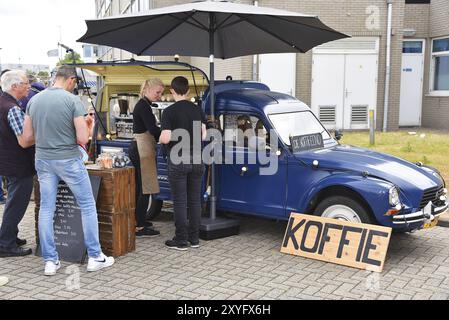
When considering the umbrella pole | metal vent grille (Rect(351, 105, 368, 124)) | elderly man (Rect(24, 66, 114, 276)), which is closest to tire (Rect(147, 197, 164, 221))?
the umbrella pole

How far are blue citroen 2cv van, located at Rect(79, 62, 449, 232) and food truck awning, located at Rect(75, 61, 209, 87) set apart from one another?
586 millimetres

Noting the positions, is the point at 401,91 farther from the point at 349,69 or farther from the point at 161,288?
the point at 161,288

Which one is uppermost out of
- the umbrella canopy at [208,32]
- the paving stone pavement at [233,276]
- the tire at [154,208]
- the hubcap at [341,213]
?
the umbrella canopy at [208,32]

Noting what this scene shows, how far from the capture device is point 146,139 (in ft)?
20.6

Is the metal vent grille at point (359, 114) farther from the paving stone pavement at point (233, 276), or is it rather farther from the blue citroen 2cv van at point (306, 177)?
the paving stone pavement at point (233, 276)

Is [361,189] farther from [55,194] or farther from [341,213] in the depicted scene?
[55,194]

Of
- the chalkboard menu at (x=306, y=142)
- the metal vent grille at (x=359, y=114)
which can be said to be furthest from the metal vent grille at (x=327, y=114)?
the chalkboard menu at (x=306, y=142)

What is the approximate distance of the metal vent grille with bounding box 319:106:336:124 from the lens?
16969 millimetres

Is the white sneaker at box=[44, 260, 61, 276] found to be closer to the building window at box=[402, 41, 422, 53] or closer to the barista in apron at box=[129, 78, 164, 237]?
the barista in apron at box=[129, 78, 164, 237]

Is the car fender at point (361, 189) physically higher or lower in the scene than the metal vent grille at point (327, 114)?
lower

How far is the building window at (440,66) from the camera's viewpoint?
58.4 feet

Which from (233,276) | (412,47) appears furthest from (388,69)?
(233,276)

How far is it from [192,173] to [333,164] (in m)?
1.54

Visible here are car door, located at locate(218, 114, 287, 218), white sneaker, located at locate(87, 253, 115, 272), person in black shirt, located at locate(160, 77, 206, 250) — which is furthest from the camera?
car door, located at locate(218, 114, 287, 218)
